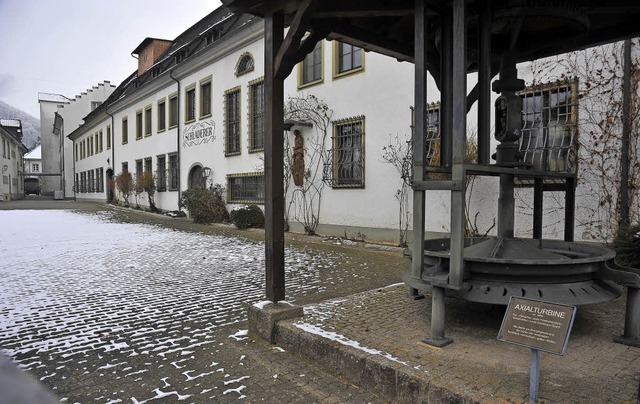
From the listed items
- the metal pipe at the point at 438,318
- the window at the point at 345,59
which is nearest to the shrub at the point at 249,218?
the window at the point at 345,59

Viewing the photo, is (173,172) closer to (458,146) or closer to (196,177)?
(196,177)

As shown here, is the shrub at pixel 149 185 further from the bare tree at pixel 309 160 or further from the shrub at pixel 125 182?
the bare tree at pixel 309 160

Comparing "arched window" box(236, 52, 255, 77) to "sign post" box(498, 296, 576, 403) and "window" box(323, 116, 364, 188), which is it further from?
"sign post" box(498, 296, 576, 403)

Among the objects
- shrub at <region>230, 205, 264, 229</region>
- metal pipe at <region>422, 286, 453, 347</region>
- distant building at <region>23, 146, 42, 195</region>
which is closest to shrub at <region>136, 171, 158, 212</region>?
shrub at <region>230, 205, 264, 229</region>

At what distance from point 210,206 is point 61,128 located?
41.5 metres

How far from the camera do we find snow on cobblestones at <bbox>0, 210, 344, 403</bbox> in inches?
144

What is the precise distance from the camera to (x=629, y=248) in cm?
570

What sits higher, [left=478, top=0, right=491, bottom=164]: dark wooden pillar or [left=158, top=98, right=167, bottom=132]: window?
[left=158, top=98, right=167, bottom=132]: window

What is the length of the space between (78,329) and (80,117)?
49.9 m

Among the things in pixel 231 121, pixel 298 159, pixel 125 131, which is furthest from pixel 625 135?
pixel 125 131

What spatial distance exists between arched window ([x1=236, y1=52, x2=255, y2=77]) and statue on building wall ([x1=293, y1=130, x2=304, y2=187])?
13.4ft

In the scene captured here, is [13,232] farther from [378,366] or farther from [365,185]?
[378,366]

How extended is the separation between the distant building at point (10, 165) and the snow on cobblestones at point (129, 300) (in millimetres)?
37539

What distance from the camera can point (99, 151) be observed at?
3528 centimetres
